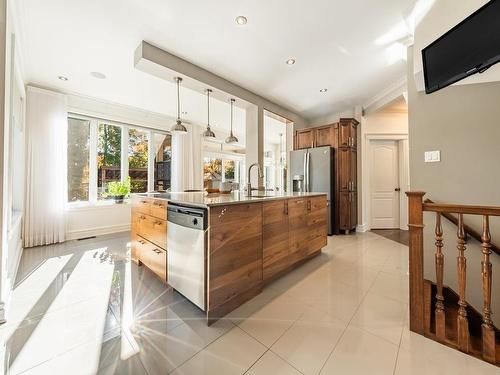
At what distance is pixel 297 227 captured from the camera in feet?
8.48

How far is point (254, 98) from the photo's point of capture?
13.3 feet

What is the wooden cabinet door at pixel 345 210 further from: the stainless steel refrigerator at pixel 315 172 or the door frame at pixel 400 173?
the door frame at pixel 400 173

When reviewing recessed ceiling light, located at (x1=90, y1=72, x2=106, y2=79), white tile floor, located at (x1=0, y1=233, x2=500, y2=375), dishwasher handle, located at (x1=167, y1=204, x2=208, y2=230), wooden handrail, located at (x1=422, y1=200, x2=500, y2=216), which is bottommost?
white tile floor, located at (x1=0, y1=233, x2=500, y2=375)

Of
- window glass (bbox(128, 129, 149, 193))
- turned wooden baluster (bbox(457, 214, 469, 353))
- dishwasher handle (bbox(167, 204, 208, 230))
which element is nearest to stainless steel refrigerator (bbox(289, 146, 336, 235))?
turned wooden baluster (bbox(457, 214, 469, 353))

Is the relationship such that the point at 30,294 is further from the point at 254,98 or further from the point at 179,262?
the point at 254,98

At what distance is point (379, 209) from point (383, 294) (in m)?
3.41

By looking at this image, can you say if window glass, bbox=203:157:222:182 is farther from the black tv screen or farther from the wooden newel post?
the wooden newel post

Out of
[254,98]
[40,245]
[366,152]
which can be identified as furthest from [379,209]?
[40,245]

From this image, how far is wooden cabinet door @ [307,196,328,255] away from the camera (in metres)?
2.82

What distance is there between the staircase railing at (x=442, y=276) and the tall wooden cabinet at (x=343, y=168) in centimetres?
296

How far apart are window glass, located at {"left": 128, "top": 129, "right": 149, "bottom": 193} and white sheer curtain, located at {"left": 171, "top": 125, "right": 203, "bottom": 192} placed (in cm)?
65

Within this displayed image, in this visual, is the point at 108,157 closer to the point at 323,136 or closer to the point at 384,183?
the point at 323,136

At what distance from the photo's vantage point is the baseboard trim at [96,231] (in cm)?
400

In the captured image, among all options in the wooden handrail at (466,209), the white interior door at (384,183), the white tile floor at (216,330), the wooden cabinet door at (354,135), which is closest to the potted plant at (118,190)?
the white tile floor at (216,330)
